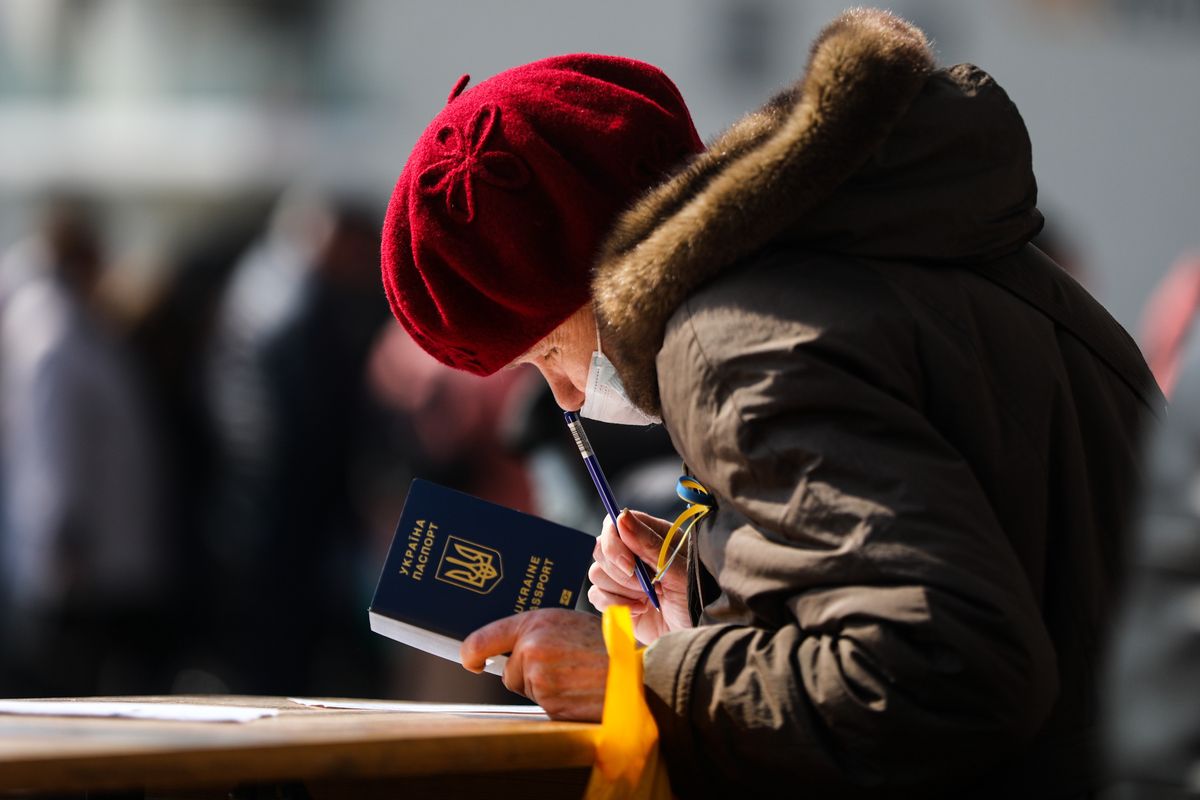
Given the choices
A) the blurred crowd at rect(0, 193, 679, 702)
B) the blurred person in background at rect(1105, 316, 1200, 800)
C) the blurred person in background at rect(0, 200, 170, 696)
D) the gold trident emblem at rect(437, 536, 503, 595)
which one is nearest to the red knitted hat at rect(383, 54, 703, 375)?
the gold trident emblem at rect(437, 536, 503, 595)

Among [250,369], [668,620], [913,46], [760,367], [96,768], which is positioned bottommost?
[250,369]

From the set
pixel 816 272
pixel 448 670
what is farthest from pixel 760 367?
pixel 448 670

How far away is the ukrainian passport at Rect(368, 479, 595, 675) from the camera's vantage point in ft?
6.02

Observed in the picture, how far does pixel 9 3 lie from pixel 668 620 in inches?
561

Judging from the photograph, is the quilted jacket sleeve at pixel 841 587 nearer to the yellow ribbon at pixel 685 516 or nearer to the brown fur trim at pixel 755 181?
the brown fur trim at pixel 755 181

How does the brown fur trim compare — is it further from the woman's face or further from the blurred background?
the blurred background

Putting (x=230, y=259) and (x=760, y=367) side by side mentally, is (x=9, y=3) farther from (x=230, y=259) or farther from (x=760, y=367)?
(x=760, y=367)

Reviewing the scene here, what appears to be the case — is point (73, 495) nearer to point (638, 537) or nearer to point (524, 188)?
point (638, 537)

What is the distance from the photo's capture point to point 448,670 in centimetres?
512

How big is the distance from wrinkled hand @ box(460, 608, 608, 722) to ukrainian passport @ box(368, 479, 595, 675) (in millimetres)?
199

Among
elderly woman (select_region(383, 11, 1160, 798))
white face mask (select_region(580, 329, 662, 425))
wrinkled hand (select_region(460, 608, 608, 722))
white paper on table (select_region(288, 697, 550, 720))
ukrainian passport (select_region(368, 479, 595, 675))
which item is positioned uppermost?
elderly woman (select_region(383, 11, 1160, 798))

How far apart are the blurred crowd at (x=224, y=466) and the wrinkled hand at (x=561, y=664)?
3.27 meters

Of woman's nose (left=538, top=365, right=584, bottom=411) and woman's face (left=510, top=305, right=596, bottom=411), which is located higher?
woman's face (left=510, top=305, right=596, bottom=411)

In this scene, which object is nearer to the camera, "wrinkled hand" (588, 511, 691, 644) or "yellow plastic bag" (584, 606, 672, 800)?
"yellow plastic bag" (584, 606, 672, 800)
